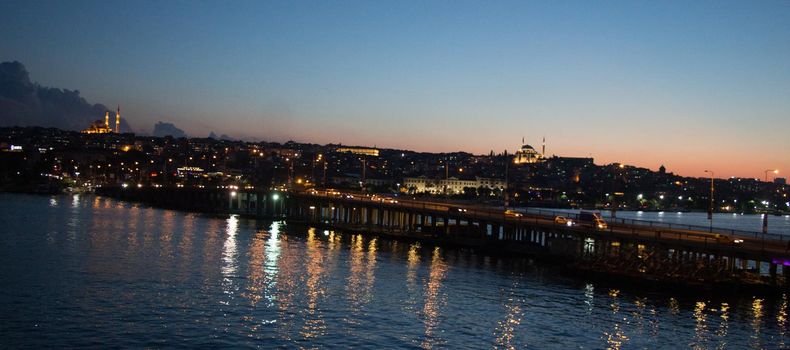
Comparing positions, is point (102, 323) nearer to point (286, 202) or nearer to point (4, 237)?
point (4, 237)

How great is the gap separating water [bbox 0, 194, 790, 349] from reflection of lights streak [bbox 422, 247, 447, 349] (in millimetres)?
96

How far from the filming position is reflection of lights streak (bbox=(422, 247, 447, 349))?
34438mm

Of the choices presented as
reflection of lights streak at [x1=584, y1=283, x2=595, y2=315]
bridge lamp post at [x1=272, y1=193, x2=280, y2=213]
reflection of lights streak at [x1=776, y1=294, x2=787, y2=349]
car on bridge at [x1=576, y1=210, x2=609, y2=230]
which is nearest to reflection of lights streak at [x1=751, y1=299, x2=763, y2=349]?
reflection of lights streak at [x1=776, y1=294, x2=787, y2=349]

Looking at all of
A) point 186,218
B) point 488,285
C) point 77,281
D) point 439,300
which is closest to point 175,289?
point 77,281

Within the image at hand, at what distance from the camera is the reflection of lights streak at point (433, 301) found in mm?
34438

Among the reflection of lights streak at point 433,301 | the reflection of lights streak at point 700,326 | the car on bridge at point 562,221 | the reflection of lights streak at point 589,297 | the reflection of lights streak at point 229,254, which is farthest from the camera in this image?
the car on bridge at point 562,221

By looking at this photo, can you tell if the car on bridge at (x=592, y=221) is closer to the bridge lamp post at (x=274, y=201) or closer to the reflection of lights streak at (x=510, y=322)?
→ the reflection of lights streak at (x=510, y=322)

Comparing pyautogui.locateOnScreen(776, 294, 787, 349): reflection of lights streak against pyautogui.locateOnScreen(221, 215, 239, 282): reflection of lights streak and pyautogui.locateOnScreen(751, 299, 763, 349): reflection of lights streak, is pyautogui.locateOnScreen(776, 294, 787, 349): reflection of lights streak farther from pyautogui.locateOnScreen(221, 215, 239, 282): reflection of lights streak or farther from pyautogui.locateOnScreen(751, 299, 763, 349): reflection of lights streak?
pyautogui.locateOnScreen(221, 215, 239, 282): reflection of lights streak

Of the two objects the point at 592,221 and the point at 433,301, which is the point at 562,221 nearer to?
the point at 592,221

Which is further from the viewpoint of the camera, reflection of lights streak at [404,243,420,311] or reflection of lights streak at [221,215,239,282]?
reflection of lights streak at [221,215,239,282]

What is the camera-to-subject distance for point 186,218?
11331cm

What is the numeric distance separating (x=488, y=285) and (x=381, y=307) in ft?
37.1

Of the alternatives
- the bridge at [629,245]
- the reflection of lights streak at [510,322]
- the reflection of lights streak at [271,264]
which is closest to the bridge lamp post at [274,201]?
the bridge at [629,245]

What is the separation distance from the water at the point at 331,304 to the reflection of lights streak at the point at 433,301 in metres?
0.10
